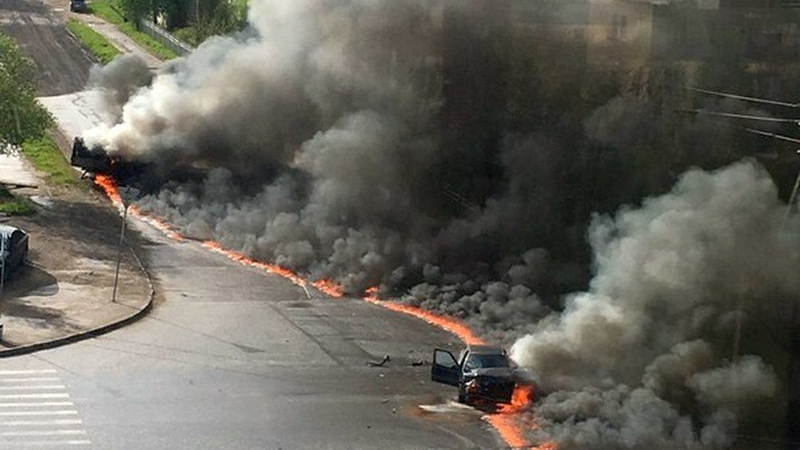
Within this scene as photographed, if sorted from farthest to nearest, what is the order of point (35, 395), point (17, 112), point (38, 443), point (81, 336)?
point (17, 112), point (81, 336), point (35, 395), point (38, 443)

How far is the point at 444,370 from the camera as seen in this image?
1031 inches

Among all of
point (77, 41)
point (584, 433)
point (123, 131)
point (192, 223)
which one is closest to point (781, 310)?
point (584, 433)

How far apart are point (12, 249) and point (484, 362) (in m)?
13.6

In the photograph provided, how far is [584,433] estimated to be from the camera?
23.1 metres

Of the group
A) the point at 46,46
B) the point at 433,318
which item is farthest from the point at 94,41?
the point at 433,318

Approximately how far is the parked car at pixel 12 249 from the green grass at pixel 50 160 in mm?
11228

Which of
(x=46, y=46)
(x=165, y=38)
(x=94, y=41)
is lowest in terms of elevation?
(x=46, y=46)

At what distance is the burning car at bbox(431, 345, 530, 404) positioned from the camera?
2536 centimetres

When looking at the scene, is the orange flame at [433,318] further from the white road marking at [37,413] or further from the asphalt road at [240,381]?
the white road marking at [37,413]

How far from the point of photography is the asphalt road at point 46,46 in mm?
66375

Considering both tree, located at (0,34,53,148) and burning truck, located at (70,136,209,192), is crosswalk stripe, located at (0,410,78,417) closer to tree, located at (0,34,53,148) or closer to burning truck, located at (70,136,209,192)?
burning truck, located at (70,136,209,192)

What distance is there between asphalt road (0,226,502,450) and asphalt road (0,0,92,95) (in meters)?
34.0

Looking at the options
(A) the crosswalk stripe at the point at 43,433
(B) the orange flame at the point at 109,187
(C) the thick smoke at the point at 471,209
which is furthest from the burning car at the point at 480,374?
(B) the orange flame at the point at 109,187

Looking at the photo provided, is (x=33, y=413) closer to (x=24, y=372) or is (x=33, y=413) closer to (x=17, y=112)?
(x=24, y=372)
